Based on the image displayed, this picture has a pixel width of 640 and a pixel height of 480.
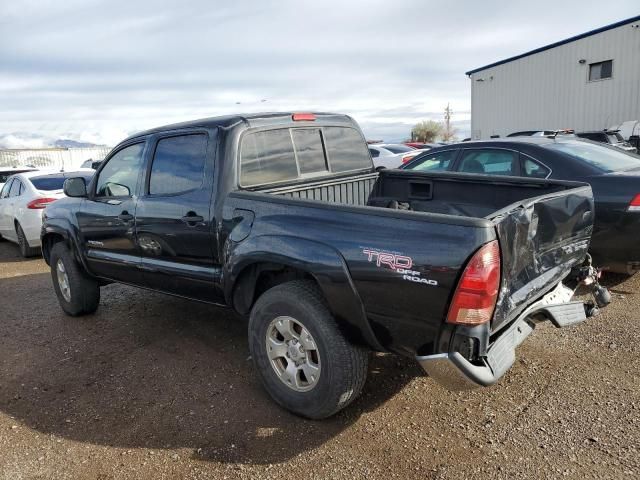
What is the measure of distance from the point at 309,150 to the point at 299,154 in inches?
5.2

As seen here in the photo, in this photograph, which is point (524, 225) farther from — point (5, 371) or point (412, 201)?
point (5, 371)

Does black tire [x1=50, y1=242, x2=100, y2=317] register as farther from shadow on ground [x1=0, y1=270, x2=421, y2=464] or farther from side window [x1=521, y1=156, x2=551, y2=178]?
side window [x1=521, y1=156, x2=551, y2=178]

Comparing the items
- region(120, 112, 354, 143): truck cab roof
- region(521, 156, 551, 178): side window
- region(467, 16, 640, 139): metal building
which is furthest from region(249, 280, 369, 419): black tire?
region(467, 16, 640, 139): metal building

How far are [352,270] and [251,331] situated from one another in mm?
936

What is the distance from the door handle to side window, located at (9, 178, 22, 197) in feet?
22.1

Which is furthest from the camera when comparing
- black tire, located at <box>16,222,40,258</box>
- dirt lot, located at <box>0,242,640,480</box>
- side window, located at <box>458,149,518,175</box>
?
black tire, located at <box>16,222,40,258</box>

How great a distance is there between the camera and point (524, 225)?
2.75 meters

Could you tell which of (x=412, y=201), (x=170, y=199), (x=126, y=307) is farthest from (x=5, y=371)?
(x=412, y=201)

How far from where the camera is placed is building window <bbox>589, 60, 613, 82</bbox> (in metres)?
21.4

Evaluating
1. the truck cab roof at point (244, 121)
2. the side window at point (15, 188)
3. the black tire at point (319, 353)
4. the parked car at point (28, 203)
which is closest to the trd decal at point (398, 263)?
the black tire at point (319, 353)

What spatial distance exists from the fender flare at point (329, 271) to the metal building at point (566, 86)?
22.2m

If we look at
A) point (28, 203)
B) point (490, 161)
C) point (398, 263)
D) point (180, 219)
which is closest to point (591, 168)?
point (490, 161)

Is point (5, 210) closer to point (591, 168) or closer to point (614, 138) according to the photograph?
point (591, 168)

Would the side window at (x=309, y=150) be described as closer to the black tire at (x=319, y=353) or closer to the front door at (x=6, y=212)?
the black tire at (x=319, y=353)
